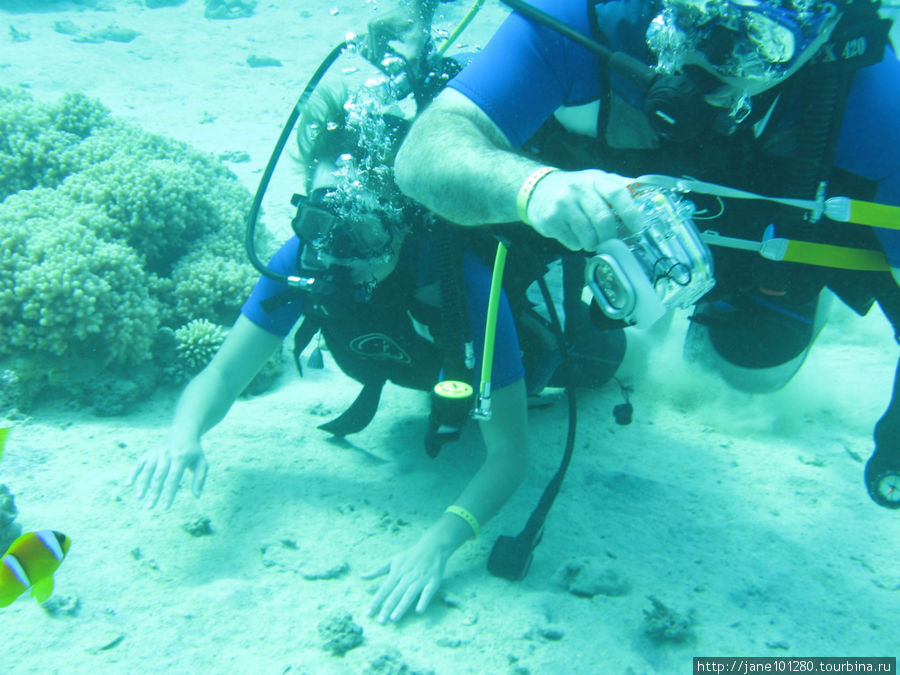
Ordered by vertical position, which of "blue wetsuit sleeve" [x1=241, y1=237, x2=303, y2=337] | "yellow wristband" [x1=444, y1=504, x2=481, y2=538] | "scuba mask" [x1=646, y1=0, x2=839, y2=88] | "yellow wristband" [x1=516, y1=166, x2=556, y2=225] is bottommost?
"yellow wristband" [x1=444, y1=504, x2=481, y2=538]

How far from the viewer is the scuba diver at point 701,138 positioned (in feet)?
5.13

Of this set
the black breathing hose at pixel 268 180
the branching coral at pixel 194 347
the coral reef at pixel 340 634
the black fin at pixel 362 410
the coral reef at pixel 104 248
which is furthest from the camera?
the branching coral at pixel 194 347

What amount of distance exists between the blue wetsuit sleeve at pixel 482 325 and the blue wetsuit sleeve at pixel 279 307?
1004 millimetres

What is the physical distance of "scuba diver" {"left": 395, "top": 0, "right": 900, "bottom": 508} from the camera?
156cm

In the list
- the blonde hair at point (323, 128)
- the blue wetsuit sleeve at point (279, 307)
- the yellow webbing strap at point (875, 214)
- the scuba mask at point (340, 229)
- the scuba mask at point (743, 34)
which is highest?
the scuba mask at point (743, 34)

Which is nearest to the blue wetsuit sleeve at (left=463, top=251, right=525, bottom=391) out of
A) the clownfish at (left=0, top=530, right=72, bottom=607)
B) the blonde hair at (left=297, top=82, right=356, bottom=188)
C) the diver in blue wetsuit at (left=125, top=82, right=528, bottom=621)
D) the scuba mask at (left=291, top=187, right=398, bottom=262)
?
the diver in blue wetsuit at (left=125, top=82, right=528, bottom=621)

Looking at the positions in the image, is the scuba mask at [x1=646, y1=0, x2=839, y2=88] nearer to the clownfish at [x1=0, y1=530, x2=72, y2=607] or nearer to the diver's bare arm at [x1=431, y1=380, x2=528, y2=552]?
the diver's bare arm at [x1=431, y1=380, x2=528, y2=552]

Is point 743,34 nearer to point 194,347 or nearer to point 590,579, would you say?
point 590,579

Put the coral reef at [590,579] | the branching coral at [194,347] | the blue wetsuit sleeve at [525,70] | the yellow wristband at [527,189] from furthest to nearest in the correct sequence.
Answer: the branching coral at [194,347] < the coral reef at [590,579] < the blue wetsuit sleeve at [525,70] < the yellow wristband at [527,189]

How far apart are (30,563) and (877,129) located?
3413 mm

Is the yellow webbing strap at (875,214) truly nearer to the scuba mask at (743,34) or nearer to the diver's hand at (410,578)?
the scuba mask at (743,34)

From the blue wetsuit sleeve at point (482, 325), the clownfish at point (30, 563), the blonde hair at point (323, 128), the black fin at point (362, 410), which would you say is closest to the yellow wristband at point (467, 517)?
the blue wetsuit sleeve at point (482, 325)

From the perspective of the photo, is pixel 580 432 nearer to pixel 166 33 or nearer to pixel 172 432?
pixel 172 432

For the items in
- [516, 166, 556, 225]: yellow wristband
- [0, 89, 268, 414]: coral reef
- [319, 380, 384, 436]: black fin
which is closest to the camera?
[516, 166, 556, 225]: yellow wristband
